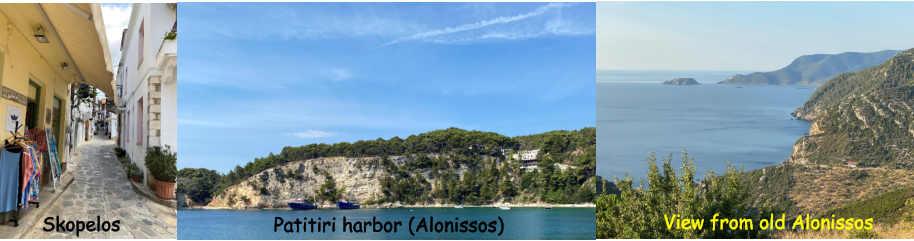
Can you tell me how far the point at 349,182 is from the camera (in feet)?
109

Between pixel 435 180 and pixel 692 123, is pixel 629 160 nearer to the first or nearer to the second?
pixel 692 123

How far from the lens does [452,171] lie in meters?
34.9

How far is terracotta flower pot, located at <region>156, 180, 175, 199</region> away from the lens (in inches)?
184

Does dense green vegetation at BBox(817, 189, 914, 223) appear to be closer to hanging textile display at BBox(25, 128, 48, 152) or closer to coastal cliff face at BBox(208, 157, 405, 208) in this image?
hanging textile display at BBox(25, 128, 48, 152)

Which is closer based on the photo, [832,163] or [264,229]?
[832,163]

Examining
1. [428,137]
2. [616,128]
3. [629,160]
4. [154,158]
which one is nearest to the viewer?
[154,158]

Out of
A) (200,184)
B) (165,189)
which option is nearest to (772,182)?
(165,189)

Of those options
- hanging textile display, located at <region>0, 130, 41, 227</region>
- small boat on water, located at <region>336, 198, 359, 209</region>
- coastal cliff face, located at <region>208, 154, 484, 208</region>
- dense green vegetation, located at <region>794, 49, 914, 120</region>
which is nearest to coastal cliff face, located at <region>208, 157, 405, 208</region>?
coastal cliff face, located at <region>208, 154, 484, 208</region>

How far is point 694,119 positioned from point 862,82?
7041 millimetres

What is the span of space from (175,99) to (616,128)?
1915cm

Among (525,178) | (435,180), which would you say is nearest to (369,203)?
(435,180)

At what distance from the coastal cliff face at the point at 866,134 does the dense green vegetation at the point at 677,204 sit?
16827 mm

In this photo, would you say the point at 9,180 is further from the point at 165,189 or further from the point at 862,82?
the point at 862,82

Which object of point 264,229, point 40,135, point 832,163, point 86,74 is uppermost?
point 86,74
